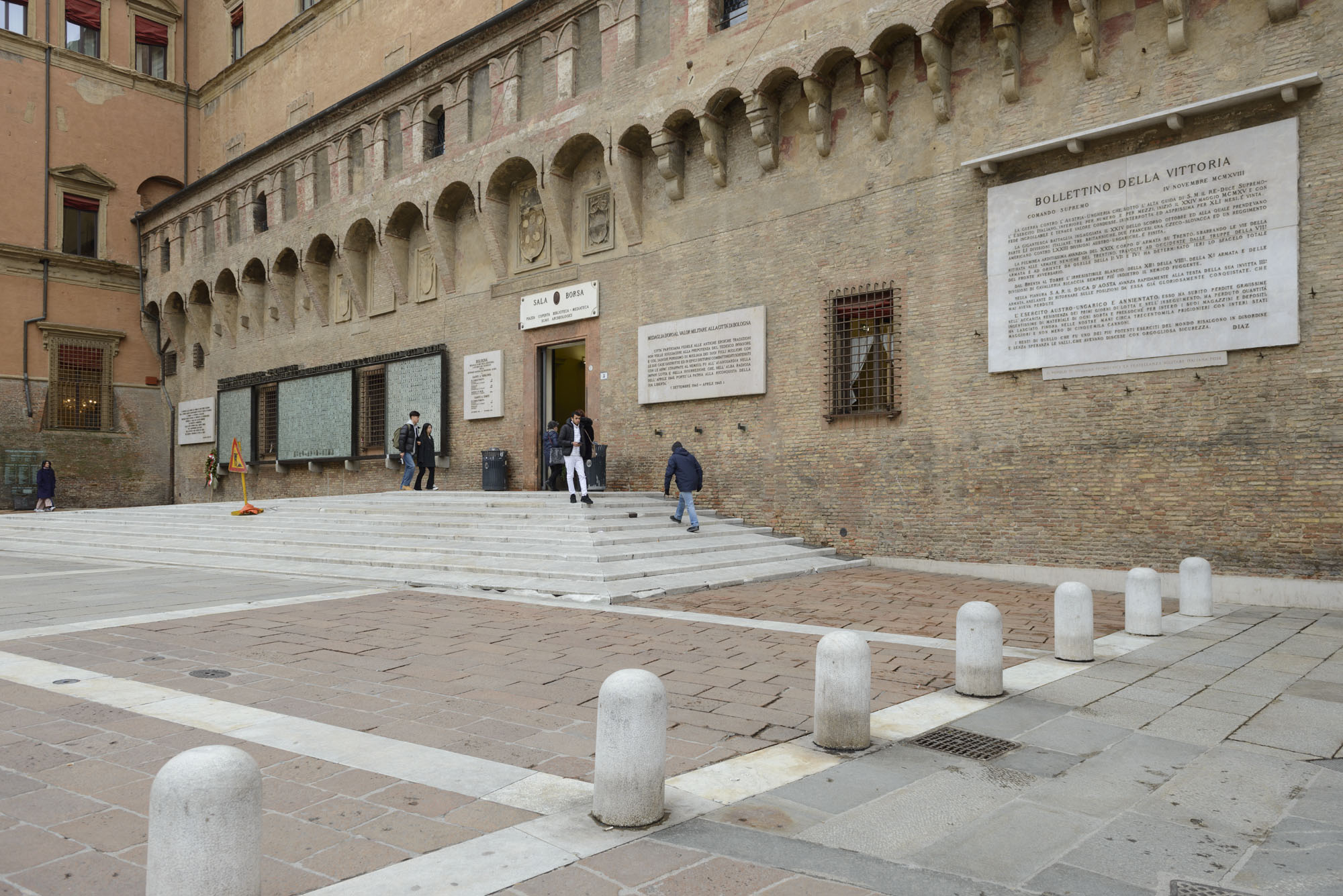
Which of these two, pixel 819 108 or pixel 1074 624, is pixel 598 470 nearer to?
pixel 819 108

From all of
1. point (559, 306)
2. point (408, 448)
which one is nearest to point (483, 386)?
point (408, 448)

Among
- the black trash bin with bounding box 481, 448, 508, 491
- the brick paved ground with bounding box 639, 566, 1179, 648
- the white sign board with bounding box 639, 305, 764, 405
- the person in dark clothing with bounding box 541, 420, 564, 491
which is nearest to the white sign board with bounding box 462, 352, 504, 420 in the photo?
the black trash bin with bounding box 481, 448, 508, 491

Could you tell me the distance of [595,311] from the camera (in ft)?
57.0

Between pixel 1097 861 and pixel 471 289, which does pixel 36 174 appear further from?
pixel 1097 861

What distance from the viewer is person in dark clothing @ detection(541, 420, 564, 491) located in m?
16.4

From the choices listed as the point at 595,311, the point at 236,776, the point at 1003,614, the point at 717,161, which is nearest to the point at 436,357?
the point at 595,311

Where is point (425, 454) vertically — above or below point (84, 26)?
below

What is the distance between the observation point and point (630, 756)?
10.3 ft

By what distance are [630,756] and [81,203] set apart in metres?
33.5

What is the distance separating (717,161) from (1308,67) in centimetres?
845

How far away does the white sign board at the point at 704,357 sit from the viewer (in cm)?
1476

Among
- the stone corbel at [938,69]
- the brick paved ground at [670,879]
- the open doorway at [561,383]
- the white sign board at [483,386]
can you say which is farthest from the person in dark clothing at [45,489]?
the brick paved ground at [670,879]

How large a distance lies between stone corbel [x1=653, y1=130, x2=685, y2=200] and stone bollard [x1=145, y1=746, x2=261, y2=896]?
14854 mm

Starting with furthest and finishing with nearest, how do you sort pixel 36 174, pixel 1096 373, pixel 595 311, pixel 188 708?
pixel 36 174
pixel 595 311
pixel 1096 373
pixel 188 708
